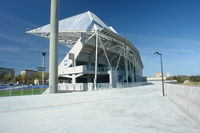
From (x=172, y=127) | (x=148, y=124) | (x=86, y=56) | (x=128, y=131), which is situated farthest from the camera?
(x=86, y=56)

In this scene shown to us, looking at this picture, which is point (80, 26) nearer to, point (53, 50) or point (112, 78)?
point (53, 50)

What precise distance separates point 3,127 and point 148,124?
17.7ft

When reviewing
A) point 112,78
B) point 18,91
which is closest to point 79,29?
point 112,78

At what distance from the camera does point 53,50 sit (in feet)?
62.1

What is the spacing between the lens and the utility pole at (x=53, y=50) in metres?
18.2

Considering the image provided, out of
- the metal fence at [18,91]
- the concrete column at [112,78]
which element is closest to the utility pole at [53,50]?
the metal fence at [18,91]

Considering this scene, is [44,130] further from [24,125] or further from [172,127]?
[172,127]

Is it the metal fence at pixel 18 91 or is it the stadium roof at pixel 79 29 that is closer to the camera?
the metal fence at pixel 18 91

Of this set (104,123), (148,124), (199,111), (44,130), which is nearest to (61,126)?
(44,130)

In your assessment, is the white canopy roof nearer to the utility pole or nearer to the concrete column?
the utility pole

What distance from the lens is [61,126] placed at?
14.9ft

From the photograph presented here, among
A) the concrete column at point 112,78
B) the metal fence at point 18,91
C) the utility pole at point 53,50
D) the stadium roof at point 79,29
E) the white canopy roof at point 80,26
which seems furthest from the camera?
the concrete column at point 112,78

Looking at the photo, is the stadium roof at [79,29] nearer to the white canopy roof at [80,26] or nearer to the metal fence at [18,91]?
the white canopy roof at [80,26]

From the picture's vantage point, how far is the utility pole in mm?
18192
